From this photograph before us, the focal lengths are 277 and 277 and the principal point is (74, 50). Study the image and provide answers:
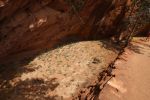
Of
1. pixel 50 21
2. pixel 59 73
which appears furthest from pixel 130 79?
pixel 50 21

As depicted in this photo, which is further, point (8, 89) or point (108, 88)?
point (8, 89)

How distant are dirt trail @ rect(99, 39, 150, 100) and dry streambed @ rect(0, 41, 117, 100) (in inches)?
62.0

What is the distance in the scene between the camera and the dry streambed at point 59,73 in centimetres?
1523

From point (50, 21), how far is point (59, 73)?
138 inches

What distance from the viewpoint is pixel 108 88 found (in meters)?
13.2

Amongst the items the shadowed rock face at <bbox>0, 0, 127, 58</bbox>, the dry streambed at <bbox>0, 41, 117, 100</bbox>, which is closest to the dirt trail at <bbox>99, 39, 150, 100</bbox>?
the dry streambed at <bbox>0, 41, 117, 100</bbox>

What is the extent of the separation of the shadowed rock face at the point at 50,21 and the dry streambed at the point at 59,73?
3.66 ft

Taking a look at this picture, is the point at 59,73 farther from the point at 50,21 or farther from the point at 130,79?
the point at 130,79

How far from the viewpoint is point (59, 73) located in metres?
17.4

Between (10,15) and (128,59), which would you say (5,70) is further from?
(128,59)

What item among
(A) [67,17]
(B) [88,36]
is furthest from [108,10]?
(A) [67,17]

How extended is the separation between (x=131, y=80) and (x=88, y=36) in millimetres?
8947

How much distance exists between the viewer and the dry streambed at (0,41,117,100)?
15.2m

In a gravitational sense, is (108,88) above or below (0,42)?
below
